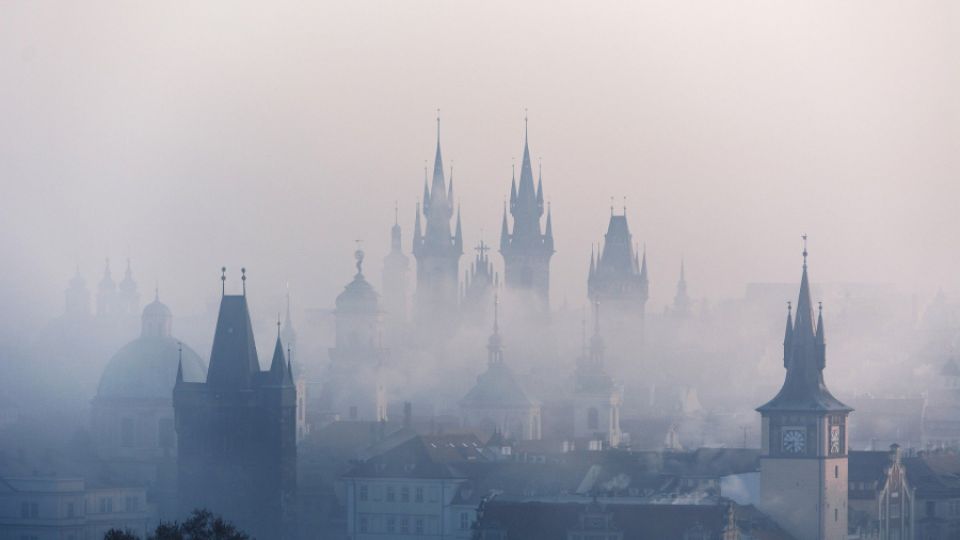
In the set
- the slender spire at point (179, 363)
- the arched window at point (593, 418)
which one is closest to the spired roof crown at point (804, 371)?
the slender spire at point (179, 363)

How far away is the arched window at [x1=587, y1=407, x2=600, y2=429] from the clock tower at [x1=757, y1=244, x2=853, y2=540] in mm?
46564

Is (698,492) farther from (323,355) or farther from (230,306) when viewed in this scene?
(323,355)

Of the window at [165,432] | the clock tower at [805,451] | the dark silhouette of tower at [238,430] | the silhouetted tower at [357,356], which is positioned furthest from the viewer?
the silhouetted tower at [357,356]

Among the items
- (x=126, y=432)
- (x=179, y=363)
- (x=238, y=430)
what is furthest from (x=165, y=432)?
(x=238, y=430)

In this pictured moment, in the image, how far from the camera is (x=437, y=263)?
625ft

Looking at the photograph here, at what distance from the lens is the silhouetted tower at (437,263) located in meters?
190

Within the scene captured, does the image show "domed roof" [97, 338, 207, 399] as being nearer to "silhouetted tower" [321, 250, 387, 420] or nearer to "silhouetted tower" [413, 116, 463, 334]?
"silhouetted tower" [321, 250, 387, 420]

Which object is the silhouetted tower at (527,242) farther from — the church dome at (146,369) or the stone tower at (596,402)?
the church dome at (146,369)

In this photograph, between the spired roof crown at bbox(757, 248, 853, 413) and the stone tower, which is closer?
the spired roof crown at bbox(757, 248, 853, 413)

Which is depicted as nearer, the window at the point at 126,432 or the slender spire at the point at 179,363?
the slender spire at the point at 179,363

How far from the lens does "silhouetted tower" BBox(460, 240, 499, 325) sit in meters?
192

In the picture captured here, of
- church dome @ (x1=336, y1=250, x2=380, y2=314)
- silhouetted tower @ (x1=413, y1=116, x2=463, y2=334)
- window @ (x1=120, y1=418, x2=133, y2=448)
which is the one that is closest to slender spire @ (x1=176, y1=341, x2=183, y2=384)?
window @ (x1=120, y1=418, x2=133, y2=448)

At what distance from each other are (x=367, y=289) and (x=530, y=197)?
32.1m

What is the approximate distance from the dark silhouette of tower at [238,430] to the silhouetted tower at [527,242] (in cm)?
6727
